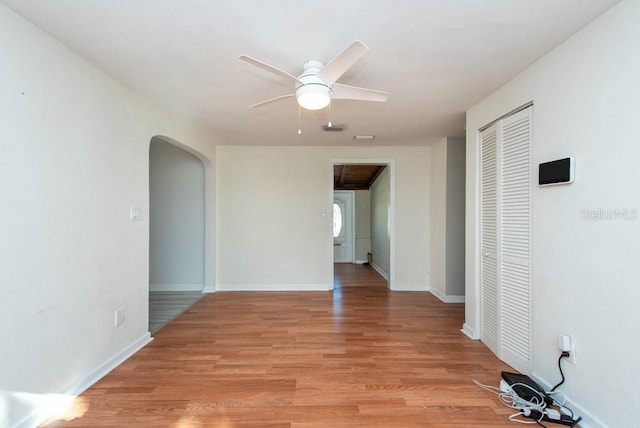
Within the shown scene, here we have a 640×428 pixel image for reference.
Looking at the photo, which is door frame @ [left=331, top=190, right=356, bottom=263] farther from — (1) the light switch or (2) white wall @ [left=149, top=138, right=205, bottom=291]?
(1) the light switch

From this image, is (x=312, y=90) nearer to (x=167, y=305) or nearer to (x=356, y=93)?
(x=356, y=93)

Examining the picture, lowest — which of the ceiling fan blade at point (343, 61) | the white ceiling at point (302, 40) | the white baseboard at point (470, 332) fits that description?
the white baseboard at point (470, 332)

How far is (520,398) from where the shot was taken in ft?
6.34

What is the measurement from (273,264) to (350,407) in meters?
3.16

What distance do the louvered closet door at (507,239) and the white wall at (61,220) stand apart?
10.5 ft

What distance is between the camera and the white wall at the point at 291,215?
16.0 feet

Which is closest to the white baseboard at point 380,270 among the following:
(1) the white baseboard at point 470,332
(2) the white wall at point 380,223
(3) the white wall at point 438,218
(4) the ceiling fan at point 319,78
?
(2) the white wall at point 380,223

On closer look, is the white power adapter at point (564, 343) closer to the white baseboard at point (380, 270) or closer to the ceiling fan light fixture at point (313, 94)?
the ceiling fan light fixture at point (313, 94)

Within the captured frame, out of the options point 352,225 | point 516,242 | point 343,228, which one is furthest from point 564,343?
point 343,228

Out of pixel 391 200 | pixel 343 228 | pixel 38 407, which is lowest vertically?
pixel 38 407

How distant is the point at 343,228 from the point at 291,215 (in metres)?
3.93

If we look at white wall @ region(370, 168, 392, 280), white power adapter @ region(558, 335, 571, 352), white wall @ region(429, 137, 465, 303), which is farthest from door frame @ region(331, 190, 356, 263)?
white power adapter @ region(558, 335, 571, 352)

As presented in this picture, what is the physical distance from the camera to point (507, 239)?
2475 mm

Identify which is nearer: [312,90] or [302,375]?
[312,90]
